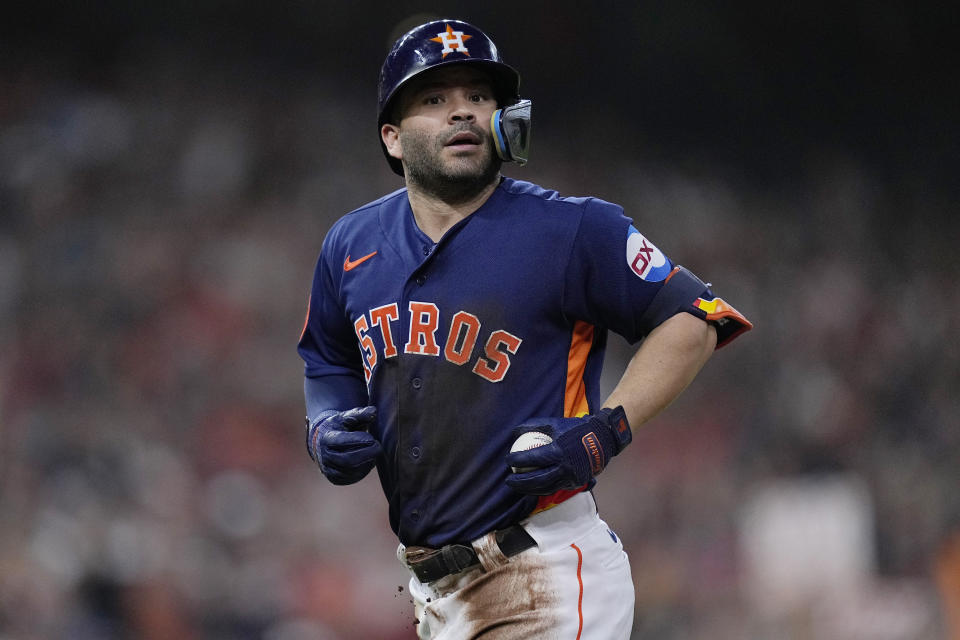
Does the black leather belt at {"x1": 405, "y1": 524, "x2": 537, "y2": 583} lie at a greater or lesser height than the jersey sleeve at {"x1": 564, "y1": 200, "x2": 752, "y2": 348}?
lesser

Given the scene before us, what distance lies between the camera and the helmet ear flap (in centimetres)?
249

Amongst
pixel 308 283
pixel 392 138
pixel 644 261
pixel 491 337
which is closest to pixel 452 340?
pixel 491 337

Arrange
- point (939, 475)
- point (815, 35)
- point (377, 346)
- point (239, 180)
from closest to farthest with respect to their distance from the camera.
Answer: point (377, 346) → point (239, 180) → point (939, 475) → point (815, 35)

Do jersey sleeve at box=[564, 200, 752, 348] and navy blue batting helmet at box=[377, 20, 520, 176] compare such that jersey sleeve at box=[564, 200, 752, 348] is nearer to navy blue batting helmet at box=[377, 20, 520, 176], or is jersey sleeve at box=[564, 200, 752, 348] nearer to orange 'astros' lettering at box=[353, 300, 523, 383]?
orange 'astros' lettering at box=[353, 300, 523, 383]

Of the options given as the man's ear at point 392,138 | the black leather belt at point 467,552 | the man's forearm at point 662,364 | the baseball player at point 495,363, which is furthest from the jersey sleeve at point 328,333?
the man's forearm at point 662,364

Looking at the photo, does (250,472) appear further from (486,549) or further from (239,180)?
(486,549)

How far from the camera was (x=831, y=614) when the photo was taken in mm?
6992

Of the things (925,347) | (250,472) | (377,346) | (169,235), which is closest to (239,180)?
(169,235)

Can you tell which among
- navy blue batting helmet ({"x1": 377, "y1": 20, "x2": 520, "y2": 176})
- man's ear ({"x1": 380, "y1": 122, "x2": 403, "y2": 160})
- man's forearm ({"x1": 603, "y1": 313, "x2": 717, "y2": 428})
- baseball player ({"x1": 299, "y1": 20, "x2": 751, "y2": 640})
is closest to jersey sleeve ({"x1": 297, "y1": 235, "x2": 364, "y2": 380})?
baseball player ({"x1": 299, "y1": 20, "x2": 751, "y2": 640})

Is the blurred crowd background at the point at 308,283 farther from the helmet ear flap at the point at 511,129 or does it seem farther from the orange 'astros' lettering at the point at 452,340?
the helmet ear flap at the point at 511,129

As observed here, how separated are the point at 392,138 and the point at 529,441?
93 cm

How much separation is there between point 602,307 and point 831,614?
5.31 metres

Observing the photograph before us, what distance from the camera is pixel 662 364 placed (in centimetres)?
241

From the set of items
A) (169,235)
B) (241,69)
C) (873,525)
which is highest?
(241,69)
